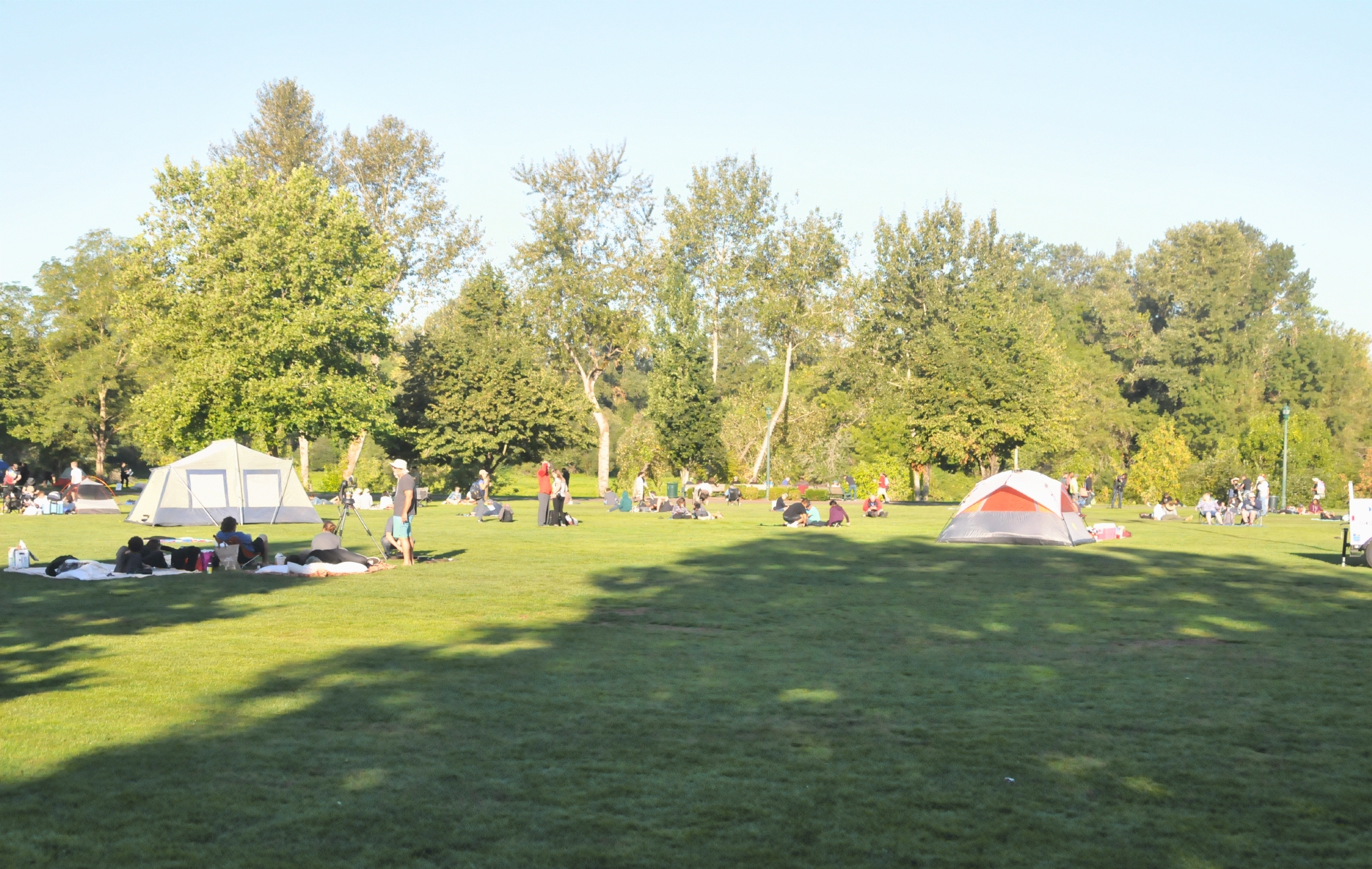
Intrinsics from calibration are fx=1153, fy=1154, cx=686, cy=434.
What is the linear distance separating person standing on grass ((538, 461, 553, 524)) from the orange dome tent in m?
11.2

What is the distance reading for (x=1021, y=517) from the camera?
2702cm

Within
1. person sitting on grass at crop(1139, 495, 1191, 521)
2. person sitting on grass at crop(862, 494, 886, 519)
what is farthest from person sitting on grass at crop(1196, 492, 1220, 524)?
person sitting on grass at crop(862, 494, 886, 519)

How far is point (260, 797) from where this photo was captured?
6.59m

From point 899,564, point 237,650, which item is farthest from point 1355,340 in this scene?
point 237,650

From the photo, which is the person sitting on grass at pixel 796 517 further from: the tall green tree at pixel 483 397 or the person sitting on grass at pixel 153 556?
the tall green tree at pixel 483 397

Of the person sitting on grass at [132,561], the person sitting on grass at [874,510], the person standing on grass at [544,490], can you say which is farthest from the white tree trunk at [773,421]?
the person sitting on grass at [132,561]

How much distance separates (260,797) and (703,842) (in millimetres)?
2618

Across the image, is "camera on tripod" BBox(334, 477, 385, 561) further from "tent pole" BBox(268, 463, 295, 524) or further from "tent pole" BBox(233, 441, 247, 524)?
"tent pole" BBox(233, 441, 247, 524)

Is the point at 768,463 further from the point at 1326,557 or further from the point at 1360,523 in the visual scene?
the point at 1360,523

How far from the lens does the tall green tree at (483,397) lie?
179 feet

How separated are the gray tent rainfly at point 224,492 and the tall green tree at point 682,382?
2631 centimetres

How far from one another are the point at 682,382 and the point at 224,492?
28.8 m

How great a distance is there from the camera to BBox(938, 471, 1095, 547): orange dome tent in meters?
26.8

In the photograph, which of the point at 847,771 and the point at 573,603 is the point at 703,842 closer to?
the point at 847,771
